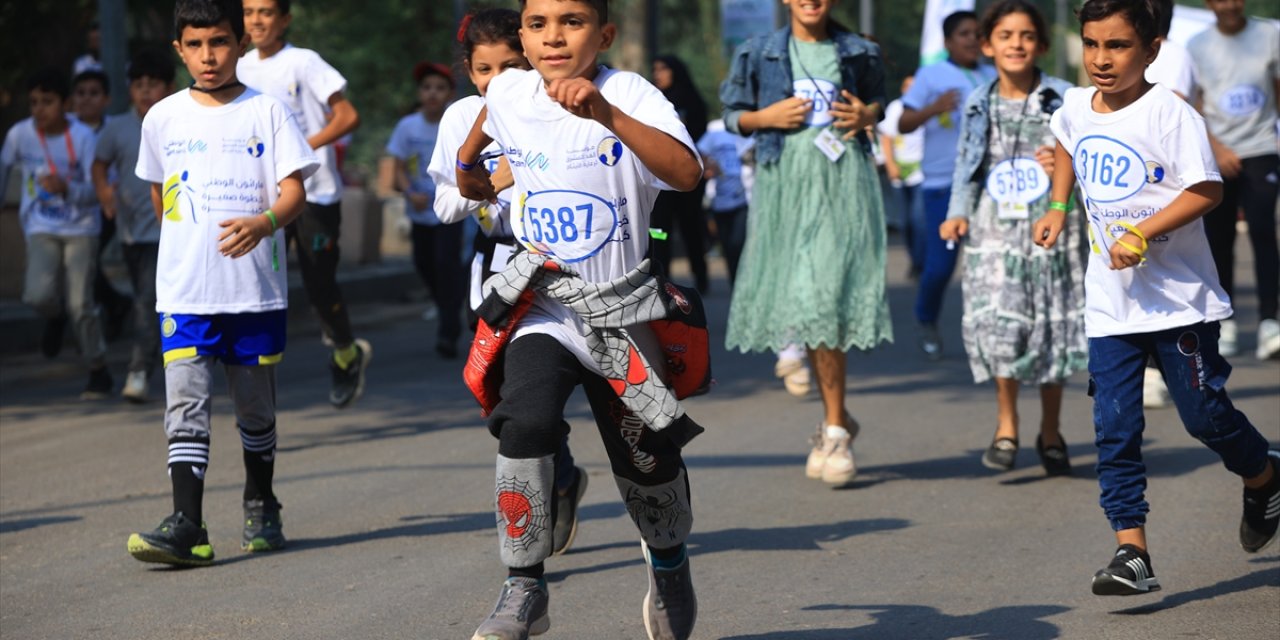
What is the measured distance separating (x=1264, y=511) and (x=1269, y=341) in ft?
18.1

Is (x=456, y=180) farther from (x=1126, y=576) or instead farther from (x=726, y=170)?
(x=726, y=170)

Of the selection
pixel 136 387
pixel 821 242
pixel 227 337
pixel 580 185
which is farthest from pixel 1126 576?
pixel 136 387

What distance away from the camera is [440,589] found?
569 cm

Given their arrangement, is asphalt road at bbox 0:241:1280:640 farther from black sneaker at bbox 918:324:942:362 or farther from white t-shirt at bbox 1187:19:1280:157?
white t-shirt at bbox 1187:19:1280:157

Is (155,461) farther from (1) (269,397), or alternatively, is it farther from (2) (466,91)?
(2) (466,91)

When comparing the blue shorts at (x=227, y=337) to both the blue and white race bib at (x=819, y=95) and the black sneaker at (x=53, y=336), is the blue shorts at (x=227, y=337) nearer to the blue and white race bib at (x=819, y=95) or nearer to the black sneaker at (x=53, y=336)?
the blue and white race bib at (x=819, y=95)

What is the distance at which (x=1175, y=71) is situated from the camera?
9.09 meters

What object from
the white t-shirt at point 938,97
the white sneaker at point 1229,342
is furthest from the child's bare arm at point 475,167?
the white sneaker at point 1229,342

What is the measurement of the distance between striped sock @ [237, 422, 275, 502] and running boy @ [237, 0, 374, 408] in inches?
93.9

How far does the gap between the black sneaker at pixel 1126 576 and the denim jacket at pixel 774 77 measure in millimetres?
2770

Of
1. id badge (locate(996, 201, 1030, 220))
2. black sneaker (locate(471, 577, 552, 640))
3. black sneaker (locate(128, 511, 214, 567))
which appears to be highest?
id badge (locate(996, 201, 1030, 220))

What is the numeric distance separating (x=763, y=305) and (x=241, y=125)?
8.16 feet

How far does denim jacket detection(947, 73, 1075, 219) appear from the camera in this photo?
7477 millimetres

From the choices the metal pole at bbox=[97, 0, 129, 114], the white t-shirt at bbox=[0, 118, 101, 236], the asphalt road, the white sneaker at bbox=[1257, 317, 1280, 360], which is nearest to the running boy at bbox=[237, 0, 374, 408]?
the asphalt road
